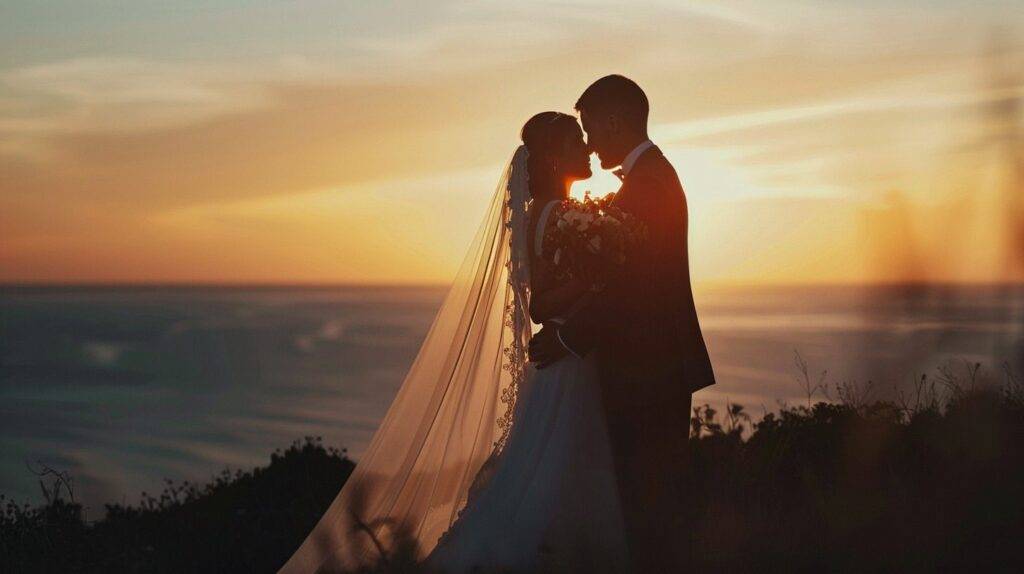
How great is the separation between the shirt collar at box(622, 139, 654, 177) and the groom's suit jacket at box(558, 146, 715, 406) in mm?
23

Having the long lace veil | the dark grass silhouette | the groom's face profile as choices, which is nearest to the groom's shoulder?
the groom's face profile

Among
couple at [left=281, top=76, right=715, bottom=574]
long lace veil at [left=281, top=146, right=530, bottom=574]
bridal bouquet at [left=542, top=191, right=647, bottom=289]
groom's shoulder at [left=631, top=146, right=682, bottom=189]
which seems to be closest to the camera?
bridal bouquet at [left=542, top=191, right=647, bottom=289]

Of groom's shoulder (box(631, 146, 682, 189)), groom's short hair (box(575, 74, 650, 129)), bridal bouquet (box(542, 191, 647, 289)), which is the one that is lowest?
bridal bouquet (box(542, 191, 647, 289))

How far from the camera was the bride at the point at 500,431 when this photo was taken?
607cm

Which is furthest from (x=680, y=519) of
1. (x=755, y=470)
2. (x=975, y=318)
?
(x=975, y=318)

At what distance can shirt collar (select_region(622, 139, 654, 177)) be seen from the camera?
5578 millimetres

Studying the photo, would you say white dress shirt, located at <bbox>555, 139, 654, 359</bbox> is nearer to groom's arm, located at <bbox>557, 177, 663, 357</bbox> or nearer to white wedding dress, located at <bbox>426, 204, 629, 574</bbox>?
groom's arm, located at <bbox>557, 177, 663, 357</bbox>

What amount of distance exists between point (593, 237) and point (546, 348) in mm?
1055

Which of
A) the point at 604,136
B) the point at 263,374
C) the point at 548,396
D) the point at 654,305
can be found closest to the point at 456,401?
the point at 548,396

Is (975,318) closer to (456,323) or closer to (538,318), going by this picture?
(538,318)

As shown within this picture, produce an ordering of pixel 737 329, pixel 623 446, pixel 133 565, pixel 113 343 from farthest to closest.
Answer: pixel 113 343
pixel 737 329
pixel 133 565
pixel 623 446

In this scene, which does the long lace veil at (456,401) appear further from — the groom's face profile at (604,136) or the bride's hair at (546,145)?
the groom's face profile at (604,136)

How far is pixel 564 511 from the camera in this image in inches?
237

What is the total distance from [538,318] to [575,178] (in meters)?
0.89
